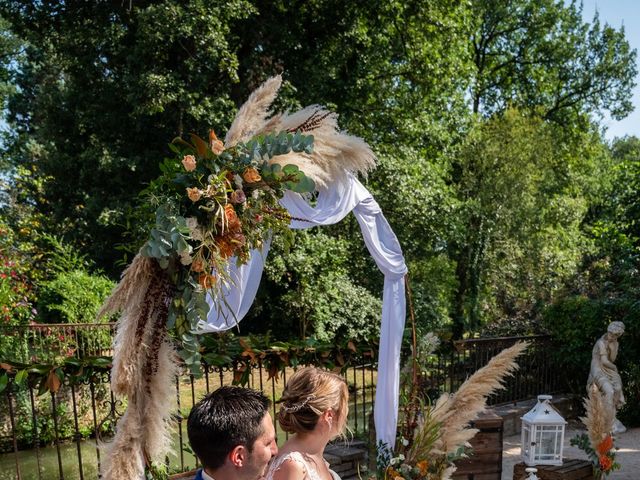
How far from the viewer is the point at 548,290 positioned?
13.7m

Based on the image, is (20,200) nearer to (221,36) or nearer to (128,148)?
(128,148)

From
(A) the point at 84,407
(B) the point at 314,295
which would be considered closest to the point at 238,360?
(A) the point at 84,407

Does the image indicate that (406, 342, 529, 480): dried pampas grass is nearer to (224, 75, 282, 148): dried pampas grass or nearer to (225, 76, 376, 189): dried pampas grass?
(225, 76, 376, 189): dried pampas grass

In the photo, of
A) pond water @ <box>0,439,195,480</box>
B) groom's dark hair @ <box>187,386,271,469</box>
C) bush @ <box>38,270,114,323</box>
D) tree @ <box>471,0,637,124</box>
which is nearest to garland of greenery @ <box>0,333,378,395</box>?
groom's dark hair @ <box>187,386,271,469</box>

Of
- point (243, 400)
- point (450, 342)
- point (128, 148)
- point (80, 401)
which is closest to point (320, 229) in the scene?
point (128, 148)

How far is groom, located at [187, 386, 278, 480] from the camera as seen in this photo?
6.86ft

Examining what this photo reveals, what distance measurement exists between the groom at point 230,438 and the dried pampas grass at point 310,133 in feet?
6.13

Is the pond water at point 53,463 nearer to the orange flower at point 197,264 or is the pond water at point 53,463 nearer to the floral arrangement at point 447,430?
the floral arrangement at point 447,430

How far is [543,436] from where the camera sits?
18.9 ft

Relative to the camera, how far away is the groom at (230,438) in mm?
2090

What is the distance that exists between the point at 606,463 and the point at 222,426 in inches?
174

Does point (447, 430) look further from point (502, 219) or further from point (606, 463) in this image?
point (502, 219)

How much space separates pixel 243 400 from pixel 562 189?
20.3 meters

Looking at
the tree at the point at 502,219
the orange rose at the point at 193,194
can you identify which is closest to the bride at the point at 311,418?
the orange rose at the point at 193,194
